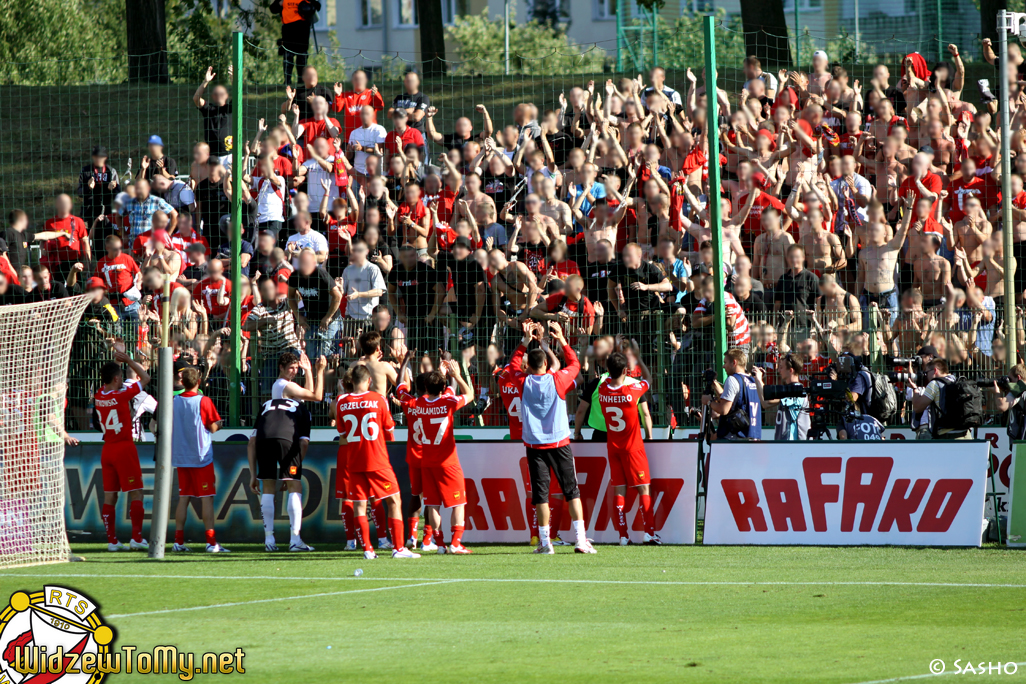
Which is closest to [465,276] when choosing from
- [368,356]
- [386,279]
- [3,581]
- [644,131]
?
[386,279]

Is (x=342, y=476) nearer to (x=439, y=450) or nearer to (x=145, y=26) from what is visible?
(x=439, y=450)

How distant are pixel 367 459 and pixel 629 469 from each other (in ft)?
8.87

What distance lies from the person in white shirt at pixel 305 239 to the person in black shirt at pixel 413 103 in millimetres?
2950

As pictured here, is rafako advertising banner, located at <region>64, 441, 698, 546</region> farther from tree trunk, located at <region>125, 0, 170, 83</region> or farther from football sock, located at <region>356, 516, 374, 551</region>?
tree trunk, located at <region>125, 0, 170, 83</region>

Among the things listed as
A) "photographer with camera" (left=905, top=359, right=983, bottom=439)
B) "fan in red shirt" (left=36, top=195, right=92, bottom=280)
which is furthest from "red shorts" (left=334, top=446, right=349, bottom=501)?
"fan in red shirt" (left=36, top=195, right=92, bottom=280)

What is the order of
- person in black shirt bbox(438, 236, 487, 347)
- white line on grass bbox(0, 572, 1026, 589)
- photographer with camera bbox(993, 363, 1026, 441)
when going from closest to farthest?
1. white line on grass bbox(0, 572, 1026, 589)
2. photographer with camera bbox(993, 363, 1026, 441)
3. person in black shirt bbox(438, 236, 487, 347)

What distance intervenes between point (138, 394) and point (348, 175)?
482 centimetres

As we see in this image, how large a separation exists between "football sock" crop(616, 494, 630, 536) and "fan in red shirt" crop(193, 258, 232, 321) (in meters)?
5.75

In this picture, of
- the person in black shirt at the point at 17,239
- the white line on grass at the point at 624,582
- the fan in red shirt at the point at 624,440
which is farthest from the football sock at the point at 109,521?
the fan in red shirt at the point at 624,440

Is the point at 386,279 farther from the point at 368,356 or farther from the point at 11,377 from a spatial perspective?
the point at 11,377

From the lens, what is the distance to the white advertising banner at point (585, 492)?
13.4 meters

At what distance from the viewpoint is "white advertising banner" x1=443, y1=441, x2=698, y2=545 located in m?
13.4

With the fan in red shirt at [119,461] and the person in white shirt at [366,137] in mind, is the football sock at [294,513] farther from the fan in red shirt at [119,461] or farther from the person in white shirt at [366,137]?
the person in white shirt at [366,137]

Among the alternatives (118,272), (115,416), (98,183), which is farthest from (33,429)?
(98,183)
